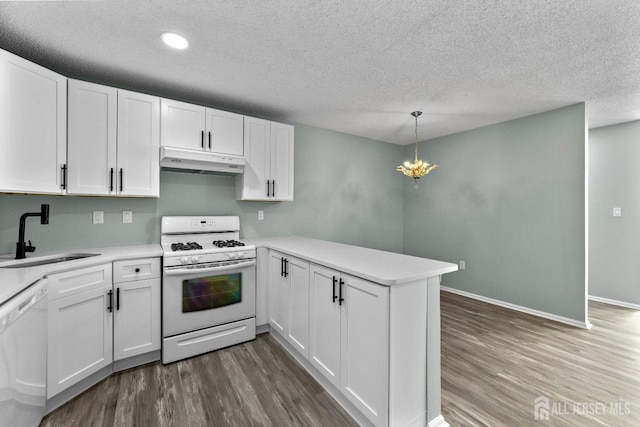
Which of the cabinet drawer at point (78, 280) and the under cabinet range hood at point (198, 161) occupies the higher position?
the under cabinet range hood at point (198, 161)

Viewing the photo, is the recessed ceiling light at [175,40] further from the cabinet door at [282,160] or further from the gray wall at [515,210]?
the gray wall at [515,210]

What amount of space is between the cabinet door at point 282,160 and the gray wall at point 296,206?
0.37 m

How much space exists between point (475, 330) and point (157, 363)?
319cm

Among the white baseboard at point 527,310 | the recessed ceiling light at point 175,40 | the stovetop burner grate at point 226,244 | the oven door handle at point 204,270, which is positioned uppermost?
the recessed ceiling light at point 175,40

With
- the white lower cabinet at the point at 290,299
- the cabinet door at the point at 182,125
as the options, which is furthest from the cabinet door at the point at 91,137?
the white lower cabinet at the point at 290,299

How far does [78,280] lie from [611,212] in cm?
617

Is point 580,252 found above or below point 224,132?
below

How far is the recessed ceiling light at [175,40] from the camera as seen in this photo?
1940mm

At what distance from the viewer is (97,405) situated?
1873 millimetres

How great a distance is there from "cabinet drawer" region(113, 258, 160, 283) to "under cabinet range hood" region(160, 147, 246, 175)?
93cm

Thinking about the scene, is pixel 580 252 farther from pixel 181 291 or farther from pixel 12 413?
pixel 12 413

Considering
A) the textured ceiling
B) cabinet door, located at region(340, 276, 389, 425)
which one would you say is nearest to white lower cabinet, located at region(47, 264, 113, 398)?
the textured ceiling

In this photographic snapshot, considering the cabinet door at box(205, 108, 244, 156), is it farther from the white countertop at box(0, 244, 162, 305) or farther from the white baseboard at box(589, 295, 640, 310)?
the white baseboard at box(589, 295, 640, 310)

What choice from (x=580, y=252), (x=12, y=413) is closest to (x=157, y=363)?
(x=12, y=413)
